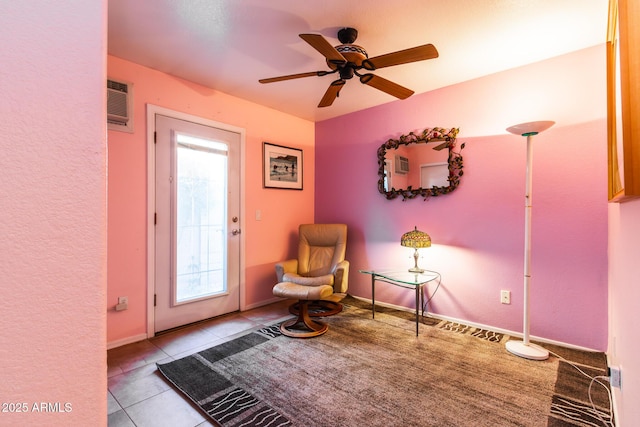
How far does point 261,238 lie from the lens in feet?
11.6

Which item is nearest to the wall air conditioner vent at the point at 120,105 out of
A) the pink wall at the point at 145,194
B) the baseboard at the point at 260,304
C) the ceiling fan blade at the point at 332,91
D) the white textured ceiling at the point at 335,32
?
the pink wall at the point at 145,194

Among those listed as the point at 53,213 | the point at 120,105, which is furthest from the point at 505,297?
the point at 120,105

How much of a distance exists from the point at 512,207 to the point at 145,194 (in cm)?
337

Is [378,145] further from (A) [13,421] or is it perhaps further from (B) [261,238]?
(A) [13,421]

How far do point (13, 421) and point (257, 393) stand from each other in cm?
157

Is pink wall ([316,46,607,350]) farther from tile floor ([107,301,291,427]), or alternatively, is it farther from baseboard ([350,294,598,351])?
tile floor ([107,301,291,427])

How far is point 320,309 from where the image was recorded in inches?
131

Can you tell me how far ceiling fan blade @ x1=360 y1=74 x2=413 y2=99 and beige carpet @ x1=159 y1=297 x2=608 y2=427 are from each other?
212 centimetres

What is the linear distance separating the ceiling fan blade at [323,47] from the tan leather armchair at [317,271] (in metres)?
1.87

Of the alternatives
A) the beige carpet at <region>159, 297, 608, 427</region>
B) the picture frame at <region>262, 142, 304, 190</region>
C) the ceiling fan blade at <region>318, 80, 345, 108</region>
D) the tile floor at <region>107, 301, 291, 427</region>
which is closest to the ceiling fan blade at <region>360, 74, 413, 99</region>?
the ceiling fan blade at <region>318, 80, 345, 108</region>

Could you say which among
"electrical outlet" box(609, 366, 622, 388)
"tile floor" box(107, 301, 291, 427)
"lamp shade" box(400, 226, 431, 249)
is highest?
"lamp shade" box(400, 226, 431, 249)

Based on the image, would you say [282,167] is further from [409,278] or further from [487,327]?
[487,327]

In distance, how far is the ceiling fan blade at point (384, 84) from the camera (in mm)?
2140

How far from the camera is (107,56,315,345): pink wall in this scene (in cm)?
247
